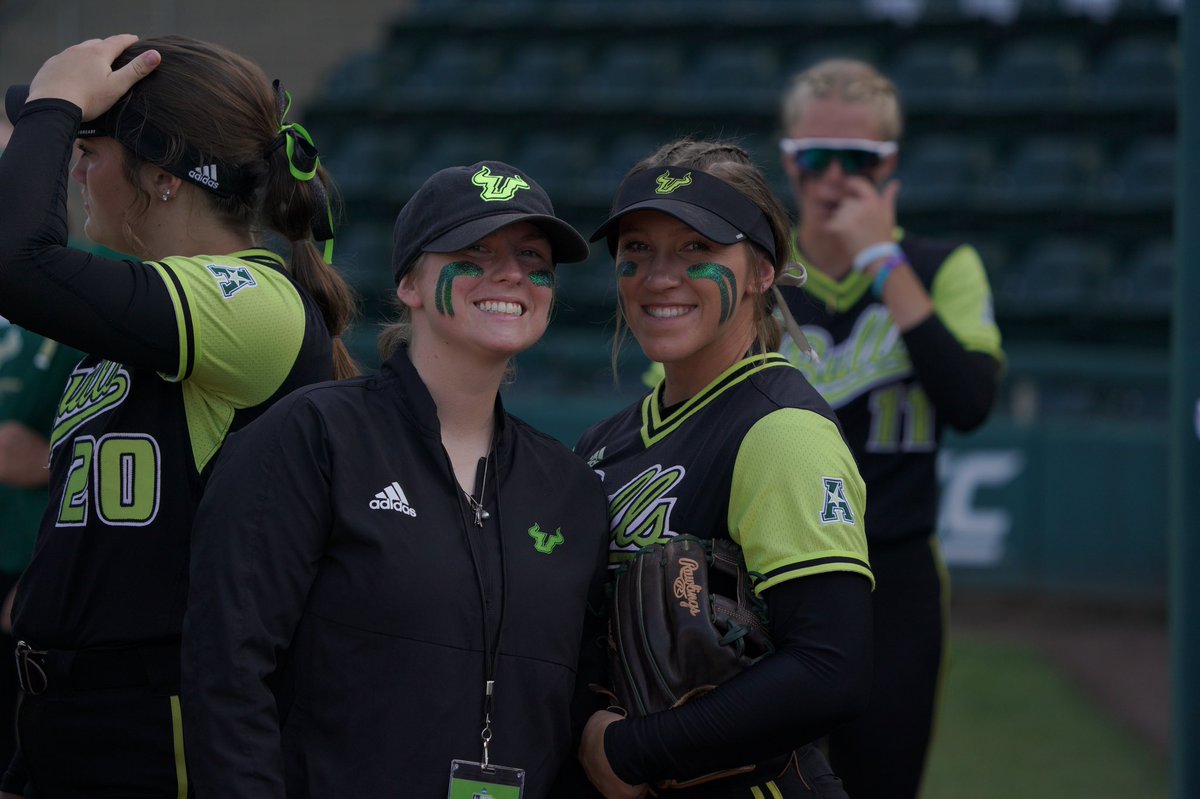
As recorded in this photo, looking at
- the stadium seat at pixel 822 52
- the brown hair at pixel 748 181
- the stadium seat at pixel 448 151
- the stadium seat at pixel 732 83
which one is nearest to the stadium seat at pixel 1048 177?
the stadium seat at pixel 822 52

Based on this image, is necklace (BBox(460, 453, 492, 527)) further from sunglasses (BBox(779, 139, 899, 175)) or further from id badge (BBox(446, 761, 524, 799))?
sunglasses (BBox(779, 139, 899, 175))

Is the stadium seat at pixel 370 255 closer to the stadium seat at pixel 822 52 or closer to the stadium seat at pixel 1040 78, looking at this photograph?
the stadium seat at pixel 822 52

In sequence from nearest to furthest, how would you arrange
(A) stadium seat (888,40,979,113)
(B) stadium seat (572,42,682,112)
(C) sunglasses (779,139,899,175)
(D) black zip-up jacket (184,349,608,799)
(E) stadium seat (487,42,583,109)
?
(D) black zip-up jacket (184,349,608,799), (C) sunglasses (779,139,899,175), (A) stadium seat (888,40,979,113), (B) stadium seat (572,42,682,112), (E) stadium seat (487,42,583,109)

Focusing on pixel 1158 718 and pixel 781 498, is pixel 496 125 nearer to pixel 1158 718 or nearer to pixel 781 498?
pixel 1158 718

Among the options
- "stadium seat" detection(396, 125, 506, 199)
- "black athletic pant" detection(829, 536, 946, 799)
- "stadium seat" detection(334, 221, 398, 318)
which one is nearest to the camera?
"black athletic pant" detection(829, 536, 946, 799)

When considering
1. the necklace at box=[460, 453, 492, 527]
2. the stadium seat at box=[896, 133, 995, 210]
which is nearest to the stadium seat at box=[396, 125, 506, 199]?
the stadium seat at box=[896, 133, 995, 210]

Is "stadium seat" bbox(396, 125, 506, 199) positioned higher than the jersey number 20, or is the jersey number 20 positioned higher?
"stadium seat" bbox(396, 125, 506, 199)

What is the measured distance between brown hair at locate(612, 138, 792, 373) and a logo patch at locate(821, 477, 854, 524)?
1.36 feet

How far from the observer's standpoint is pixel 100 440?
6.94 feet

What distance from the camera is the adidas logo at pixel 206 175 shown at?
219 cm

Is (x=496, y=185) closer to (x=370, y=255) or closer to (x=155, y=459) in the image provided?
(x=155, y=459)

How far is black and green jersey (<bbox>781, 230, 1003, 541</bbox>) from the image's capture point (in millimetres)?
3410

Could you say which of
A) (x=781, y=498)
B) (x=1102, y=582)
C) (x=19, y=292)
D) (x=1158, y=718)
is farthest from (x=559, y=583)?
(x=1102, y=582)

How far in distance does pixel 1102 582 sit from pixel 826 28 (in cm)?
475
